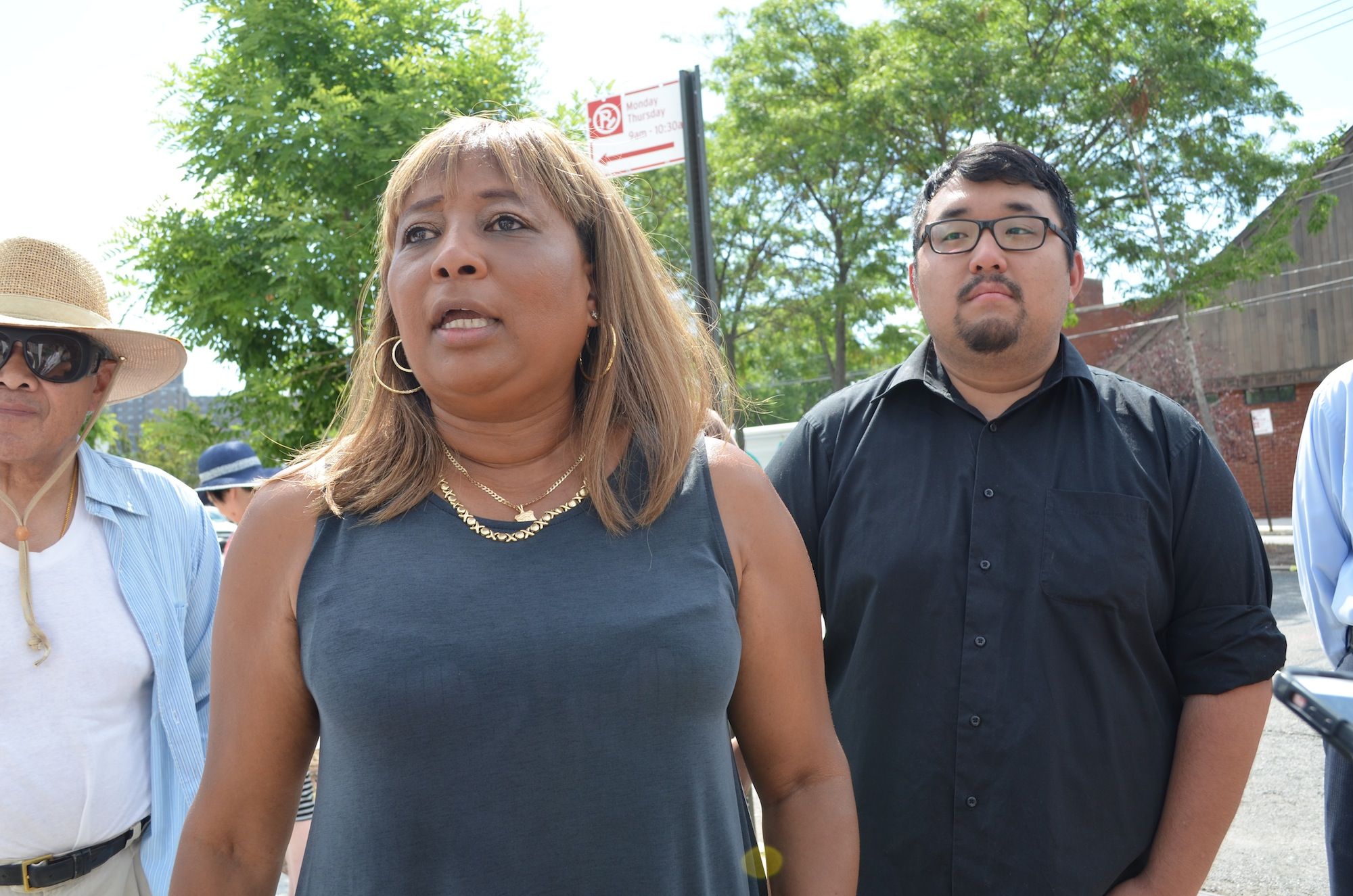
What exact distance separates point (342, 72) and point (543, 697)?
360 inches

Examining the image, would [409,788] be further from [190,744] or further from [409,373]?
[190,744]

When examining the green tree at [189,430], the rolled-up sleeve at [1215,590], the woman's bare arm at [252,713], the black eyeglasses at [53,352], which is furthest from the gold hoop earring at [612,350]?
the green tree at [189,430]

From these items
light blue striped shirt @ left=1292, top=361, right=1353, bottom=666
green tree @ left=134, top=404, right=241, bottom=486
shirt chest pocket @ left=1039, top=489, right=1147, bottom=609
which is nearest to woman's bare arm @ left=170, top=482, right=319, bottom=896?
shirt chest pocket @ left=1039, top=489, right=1147, bottom=609

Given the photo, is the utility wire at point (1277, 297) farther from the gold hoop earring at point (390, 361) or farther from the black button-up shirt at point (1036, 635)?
the gold hoop earring at point (390, 361)

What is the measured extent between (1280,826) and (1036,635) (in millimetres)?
3921

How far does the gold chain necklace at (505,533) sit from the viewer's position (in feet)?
5.56

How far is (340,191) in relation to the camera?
30.6 feet

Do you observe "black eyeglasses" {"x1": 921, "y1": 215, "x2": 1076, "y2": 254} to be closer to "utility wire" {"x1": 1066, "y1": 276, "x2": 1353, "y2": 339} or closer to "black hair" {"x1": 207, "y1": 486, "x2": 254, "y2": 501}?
"black hair" {"x1": 207, "y1": 486, "x2": 254, "y2": 501}

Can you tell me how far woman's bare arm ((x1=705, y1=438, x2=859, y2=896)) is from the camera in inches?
70.2

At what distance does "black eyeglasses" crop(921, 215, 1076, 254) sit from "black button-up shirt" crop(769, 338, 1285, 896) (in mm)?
284

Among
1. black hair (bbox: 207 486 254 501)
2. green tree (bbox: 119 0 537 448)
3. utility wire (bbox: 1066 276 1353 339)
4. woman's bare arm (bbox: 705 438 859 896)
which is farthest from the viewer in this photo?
utility wire (bbox: 1066 276 1353 339)

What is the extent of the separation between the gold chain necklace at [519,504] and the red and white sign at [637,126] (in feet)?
15.3

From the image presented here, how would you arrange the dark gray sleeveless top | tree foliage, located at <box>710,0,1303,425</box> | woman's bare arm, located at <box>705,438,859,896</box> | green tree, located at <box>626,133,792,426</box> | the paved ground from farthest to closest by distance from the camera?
green tree, located at <box>626,133,792,426</box> → tree foliage, located at <box>710,0,1303,425</box> → the paved ground → woman's bare arm, located at <box>705,438,859,896</box> → the dark gray sleeveless top

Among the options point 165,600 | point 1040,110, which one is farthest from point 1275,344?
point 165,600
